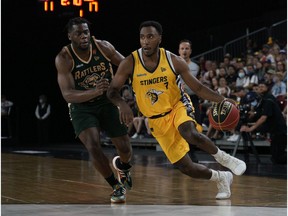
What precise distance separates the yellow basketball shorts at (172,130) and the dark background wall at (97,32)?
12.5 meters

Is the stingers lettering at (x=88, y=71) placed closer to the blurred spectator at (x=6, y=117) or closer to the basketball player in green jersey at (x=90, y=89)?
the basketball player in green jersey at (x=90, y=89)

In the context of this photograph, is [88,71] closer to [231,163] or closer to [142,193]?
[142,193]

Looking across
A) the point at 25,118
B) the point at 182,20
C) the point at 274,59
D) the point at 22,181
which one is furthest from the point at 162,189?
the point at 25,118

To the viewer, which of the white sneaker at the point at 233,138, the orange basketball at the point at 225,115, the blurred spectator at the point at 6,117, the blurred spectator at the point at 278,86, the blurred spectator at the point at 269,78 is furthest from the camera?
the blurred spectator at the point at 6,117

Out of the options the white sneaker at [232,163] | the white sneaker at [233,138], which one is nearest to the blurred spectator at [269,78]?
Answer: the white sneaker at [233,138]

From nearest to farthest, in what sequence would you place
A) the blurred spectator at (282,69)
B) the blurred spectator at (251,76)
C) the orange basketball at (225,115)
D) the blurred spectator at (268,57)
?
the orange basketball at (225,115) → the blurred spectator at (282,69) → the blurred spectator at (251,76) → the blurred spectator at (268,57)

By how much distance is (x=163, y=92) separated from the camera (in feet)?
19.2

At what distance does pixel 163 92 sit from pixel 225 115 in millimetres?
782

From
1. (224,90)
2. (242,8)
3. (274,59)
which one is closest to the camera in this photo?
(224,90)

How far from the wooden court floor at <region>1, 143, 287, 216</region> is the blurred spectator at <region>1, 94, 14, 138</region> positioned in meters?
8.57

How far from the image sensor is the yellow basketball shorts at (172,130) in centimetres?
590

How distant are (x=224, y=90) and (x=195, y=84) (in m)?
7.17

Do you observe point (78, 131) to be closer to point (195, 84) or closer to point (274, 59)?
point (195, 84)

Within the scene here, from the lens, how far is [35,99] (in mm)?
21094
